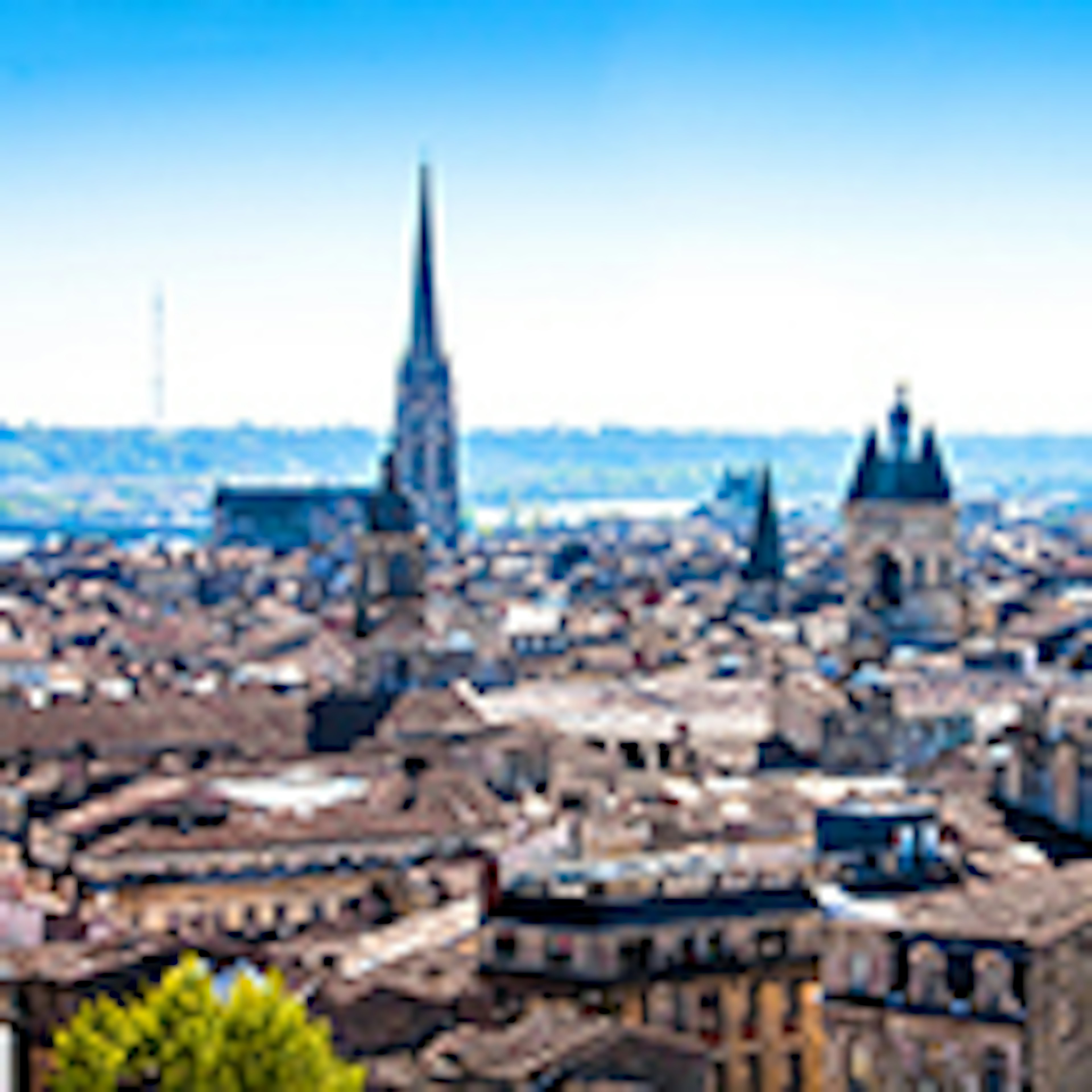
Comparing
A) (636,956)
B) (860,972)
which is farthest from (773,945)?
(860,972)

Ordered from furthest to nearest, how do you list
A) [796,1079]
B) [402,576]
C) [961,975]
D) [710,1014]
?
[402,576] < [710,1014] < [796,1079] < [961,975]

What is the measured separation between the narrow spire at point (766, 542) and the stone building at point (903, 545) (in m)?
28.1

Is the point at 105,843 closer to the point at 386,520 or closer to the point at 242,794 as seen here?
the point at 242,794

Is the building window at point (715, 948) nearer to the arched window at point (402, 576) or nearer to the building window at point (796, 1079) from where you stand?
the building window at point (796, 1079)

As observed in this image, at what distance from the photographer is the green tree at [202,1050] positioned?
40344 millimetres

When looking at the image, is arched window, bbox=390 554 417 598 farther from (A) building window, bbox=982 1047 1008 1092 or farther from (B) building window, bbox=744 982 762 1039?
(A) building window, bbox=982 1047 1008 1092

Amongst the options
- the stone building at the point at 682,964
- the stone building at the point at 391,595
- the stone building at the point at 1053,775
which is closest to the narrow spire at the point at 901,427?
the stone building at the point at 391,595

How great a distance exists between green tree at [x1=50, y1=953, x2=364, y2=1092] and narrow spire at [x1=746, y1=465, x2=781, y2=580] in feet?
340

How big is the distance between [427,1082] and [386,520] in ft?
222

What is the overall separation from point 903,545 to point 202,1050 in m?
76.7

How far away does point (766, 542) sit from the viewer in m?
151

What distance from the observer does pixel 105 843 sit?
66375mm

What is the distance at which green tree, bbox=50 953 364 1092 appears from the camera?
4034 centimetres

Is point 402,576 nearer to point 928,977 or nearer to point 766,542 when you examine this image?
point 766,542
